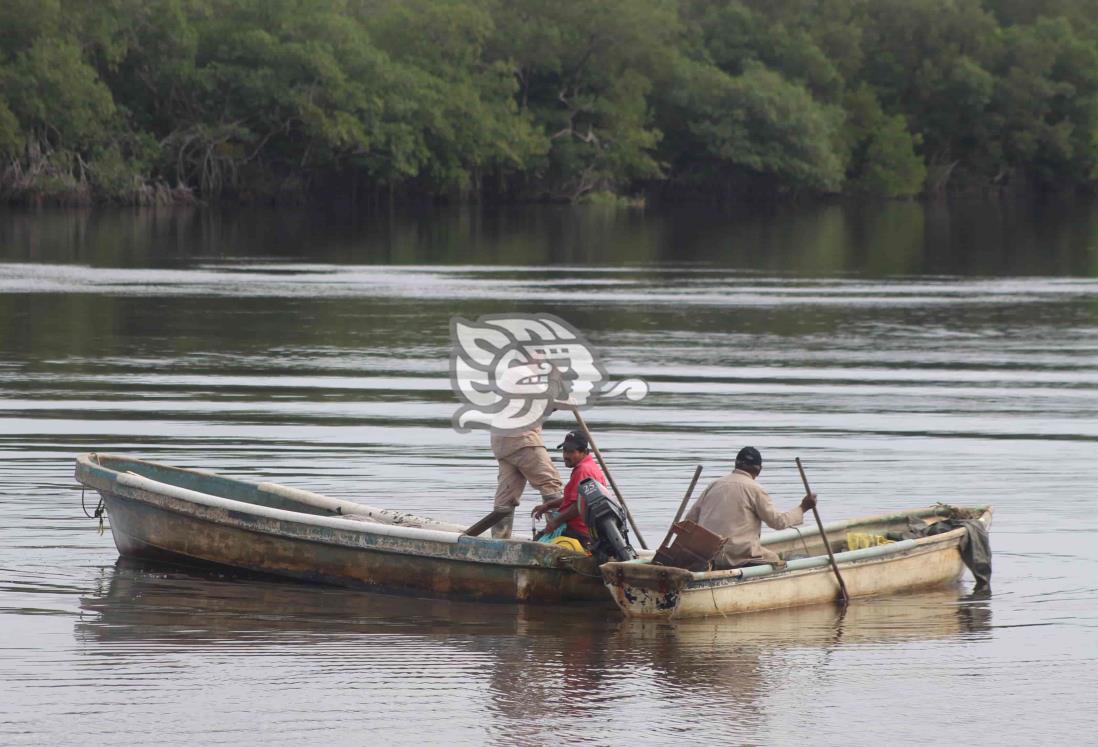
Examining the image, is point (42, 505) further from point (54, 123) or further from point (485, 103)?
point (485, 103)

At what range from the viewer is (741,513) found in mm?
12914

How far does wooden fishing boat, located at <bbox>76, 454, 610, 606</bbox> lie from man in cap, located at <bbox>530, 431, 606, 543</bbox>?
1.17 ft

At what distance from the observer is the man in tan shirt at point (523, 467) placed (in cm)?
1356

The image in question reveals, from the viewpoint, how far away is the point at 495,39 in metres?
94.9

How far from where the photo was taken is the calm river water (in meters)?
10.6

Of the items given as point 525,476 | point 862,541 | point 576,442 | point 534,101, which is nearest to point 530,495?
point 525,476

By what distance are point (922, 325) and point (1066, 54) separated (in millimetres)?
87028

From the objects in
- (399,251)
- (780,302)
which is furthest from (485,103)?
(780,302)

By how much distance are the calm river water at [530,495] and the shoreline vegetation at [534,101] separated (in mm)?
37027

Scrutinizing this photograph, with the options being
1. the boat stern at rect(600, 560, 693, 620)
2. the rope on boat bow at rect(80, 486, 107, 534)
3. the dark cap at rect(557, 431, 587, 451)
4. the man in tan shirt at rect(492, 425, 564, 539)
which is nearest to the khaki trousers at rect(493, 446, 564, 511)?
the man in tan shirt at rect(492, 425, 564, 539)

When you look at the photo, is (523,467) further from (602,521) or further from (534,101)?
(534,101)

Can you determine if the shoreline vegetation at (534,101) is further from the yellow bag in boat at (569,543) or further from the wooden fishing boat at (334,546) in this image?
the yellow bag in boat at (569,543)

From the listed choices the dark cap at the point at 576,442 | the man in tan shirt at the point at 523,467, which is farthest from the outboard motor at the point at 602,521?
the man in tan shirt at the point at 523,467

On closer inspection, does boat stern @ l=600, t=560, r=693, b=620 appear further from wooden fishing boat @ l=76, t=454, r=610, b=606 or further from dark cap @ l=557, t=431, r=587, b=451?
dark cap @ l=557, t=431, r=587, b=451
